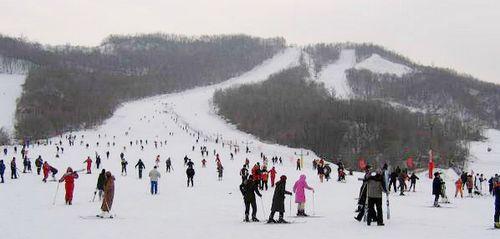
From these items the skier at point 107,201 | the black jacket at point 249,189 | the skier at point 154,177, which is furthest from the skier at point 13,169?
the black jacket at point 249,189

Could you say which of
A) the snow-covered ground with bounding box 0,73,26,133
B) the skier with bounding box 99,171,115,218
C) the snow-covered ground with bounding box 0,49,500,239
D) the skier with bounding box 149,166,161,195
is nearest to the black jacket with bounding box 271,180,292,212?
the snow-covered ground with bounding box 0,49,500,239

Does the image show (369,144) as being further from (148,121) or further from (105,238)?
(105,238)

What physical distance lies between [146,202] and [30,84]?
13589 centimetres

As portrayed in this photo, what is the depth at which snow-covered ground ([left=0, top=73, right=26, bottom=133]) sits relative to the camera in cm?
12684

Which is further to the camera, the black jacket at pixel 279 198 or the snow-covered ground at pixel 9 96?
the snow-covered ground at pixel 9 96

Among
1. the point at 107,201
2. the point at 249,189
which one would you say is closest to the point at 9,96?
the point at 107,201

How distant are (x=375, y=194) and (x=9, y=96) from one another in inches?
5864

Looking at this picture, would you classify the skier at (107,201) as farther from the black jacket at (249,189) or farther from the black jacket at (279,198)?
the black jacket at (279,198)

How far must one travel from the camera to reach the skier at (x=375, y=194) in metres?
15.1

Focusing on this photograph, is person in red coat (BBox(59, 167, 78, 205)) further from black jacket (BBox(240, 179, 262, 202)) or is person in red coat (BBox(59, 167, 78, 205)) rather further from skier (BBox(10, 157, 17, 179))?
skier (BBox(10, 157, 17, 179))

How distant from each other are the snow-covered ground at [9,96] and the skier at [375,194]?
110 metres

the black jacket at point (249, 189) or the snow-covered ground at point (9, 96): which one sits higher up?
the snow-covered ground at point (9, 96)

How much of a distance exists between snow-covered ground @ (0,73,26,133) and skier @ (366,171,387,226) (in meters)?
110

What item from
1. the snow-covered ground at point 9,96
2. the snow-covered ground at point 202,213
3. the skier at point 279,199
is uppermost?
the snow-covered ground at point 9,96
